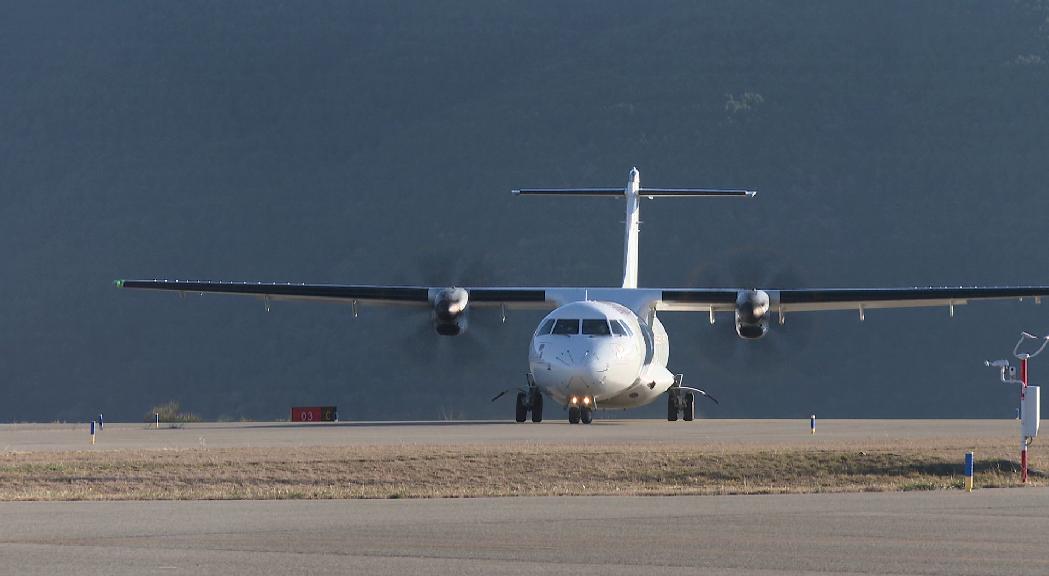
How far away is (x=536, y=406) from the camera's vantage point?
133ft

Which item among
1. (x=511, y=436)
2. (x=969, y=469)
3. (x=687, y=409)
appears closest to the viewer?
(x=969, y=469)

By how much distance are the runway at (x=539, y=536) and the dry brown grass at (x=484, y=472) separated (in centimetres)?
222

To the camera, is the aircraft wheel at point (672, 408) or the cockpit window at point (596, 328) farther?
the aircraft wheel at point (672, 408)

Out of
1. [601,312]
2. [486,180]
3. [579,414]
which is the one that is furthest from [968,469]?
[486,180]

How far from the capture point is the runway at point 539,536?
39.2 feet

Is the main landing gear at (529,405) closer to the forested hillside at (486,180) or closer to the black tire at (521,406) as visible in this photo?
the black tire at (521,406)

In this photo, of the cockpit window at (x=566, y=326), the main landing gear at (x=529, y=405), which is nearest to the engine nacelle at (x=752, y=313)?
the main landing gear at (x=529, y=405)

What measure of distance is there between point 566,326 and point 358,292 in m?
7.25

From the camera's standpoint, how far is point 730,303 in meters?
41.5

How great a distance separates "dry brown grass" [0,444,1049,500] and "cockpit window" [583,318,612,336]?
30.8 feet

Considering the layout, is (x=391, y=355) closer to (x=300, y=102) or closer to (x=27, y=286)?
(x=27, y=286)

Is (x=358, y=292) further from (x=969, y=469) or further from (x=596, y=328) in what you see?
(x=969, y=469)

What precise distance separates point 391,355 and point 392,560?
3018 inches

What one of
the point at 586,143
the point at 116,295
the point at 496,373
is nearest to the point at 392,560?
the point at 496,373
